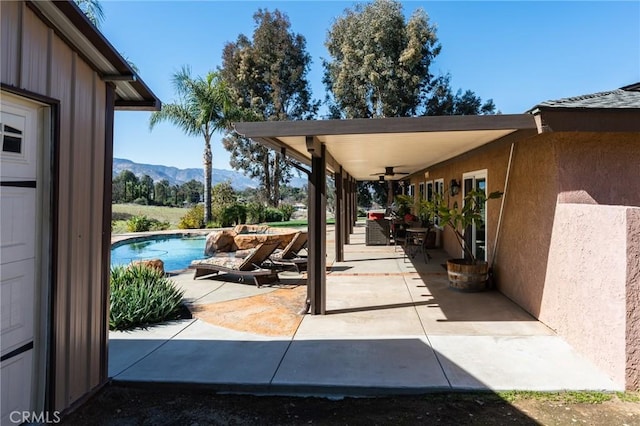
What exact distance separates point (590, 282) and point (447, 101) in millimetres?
24433

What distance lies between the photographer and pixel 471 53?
84.9 feet

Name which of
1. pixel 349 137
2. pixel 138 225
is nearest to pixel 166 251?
pixel 138 225

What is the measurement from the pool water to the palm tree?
5.36 metres

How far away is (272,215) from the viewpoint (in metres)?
27.8

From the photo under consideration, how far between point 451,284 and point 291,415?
4.97 m

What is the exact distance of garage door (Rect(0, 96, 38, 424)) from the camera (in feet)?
8.77

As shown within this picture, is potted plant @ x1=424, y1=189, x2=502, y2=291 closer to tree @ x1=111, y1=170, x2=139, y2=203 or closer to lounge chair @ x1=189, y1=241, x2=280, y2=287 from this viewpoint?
lounge chair @ x1=189, y1=241, x2=280, y2=287

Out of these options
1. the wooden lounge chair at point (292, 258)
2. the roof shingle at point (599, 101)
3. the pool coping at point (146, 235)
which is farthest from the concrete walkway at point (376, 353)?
the pool coping at point (146, 235)

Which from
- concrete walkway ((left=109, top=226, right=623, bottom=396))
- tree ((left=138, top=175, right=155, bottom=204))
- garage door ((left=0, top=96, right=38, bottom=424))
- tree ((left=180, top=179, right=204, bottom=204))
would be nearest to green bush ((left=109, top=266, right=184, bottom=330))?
concrete walkway ((left=109, top=226, right=623, bottom=396))

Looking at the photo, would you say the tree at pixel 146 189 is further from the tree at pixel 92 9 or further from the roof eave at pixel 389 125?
the roof eave at pixel 389 125

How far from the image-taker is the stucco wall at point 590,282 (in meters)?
3.75

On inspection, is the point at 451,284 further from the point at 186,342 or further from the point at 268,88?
the point at 268,88

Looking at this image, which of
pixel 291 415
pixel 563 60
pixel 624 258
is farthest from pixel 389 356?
pixel 563 60

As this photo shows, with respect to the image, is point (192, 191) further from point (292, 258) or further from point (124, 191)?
point (292, 258)
